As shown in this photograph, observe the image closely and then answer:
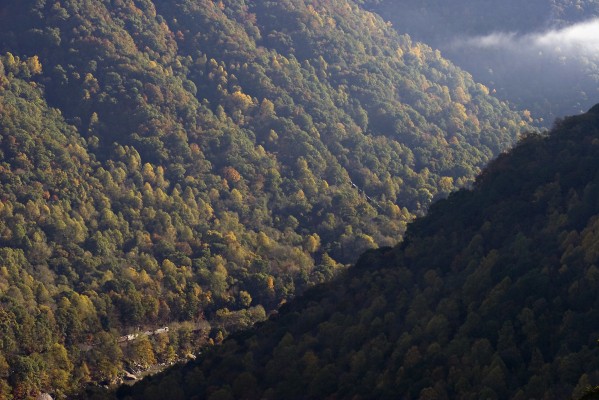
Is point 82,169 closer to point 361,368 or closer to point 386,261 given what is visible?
point 386,261

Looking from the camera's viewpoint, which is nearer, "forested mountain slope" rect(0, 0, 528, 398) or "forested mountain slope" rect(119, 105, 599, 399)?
"forested mountain slope" rect(119, 105, 599, 399)

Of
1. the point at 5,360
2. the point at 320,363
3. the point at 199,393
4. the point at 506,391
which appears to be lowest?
the point at 5,360

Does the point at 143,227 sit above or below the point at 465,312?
below

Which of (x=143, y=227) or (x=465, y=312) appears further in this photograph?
(x=143, y=227)

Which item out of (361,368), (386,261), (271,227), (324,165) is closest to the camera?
(361,368)

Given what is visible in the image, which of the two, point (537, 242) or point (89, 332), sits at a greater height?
point (537, 242)

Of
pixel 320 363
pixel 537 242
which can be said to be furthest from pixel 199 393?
pixel 537 242

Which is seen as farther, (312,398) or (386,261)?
(386,261)

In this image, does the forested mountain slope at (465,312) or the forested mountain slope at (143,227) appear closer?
the forested mountain slope at (465,312)
